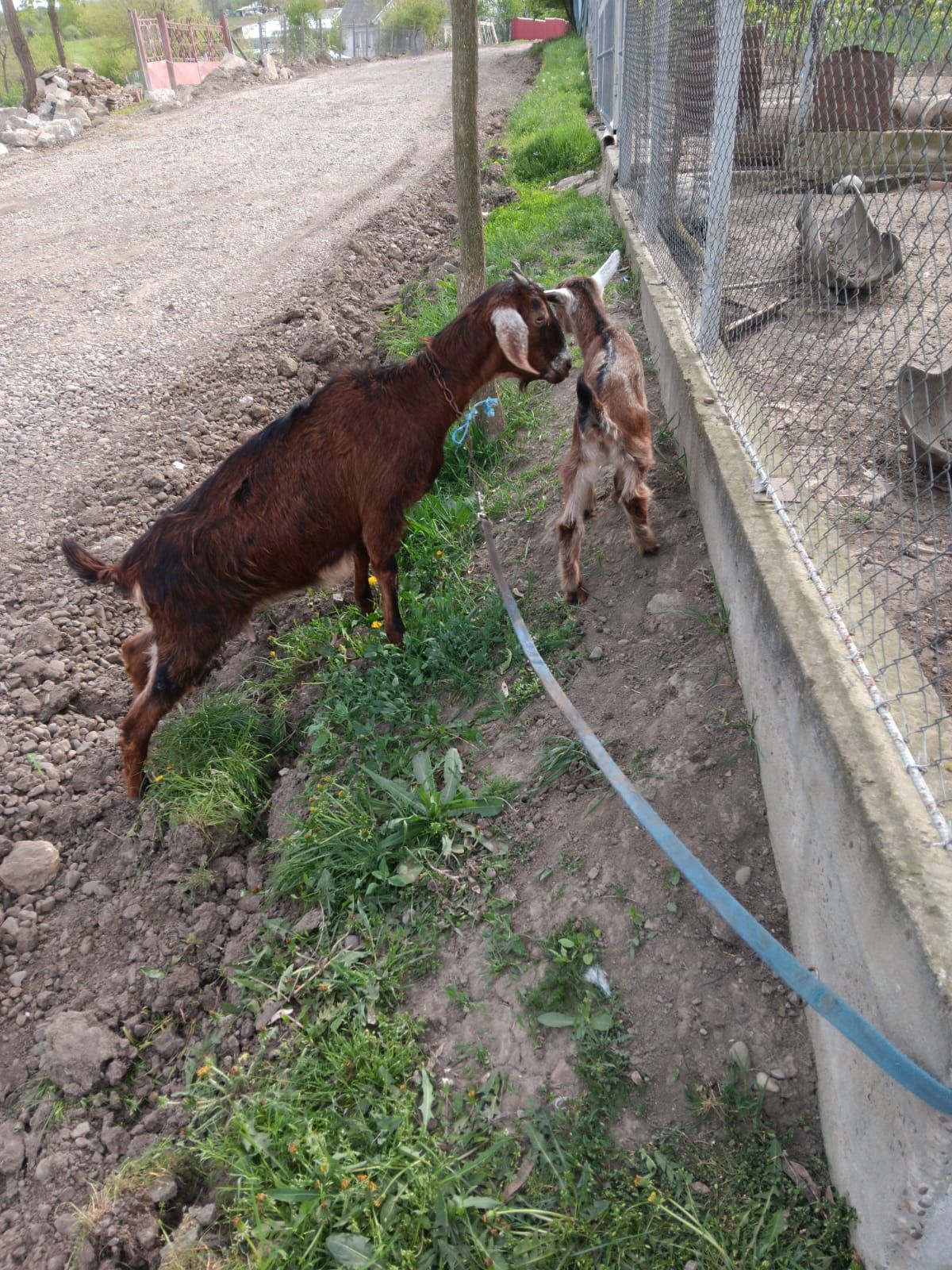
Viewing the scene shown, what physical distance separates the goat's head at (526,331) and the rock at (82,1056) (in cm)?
303

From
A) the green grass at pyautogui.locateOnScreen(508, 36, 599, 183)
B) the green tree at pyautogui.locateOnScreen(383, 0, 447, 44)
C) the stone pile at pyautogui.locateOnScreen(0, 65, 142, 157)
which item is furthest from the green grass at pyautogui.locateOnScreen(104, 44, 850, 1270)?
the green tree at pyautogui.locateOnScreen(383, 0, 447, 44)

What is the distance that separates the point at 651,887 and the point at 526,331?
2.42 metres

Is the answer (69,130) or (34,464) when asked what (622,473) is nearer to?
(34,464)

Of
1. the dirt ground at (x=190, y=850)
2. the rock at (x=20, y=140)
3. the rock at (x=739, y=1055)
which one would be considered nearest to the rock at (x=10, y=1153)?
the dirt ground at (x=190, y=850)

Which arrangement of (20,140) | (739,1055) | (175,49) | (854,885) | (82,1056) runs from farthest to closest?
(175,49) < (20,140) < (82,1056) < (739,1055) < (854,885)

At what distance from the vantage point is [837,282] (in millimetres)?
4641

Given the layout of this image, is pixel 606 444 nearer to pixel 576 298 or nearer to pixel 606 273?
pixel 576 298

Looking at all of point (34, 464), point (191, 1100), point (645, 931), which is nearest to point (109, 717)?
point (191, 1100)

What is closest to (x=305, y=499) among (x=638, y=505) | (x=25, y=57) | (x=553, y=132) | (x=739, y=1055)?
(x=638, y=505)

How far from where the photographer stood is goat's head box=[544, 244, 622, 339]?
13.4ft

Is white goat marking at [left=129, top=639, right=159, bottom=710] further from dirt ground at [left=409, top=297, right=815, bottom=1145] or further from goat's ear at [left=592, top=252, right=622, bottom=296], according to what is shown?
goat's ear at [left=592, top=252, right=622, bottom=296]

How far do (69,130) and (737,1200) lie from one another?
19542 millimetres

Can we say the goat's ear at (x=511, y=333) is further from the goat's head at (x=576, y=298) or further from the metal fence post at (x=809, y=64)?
the metal fence post at (x=809, y=64)

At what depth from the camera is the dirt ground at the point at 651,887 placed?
2.28 meters
